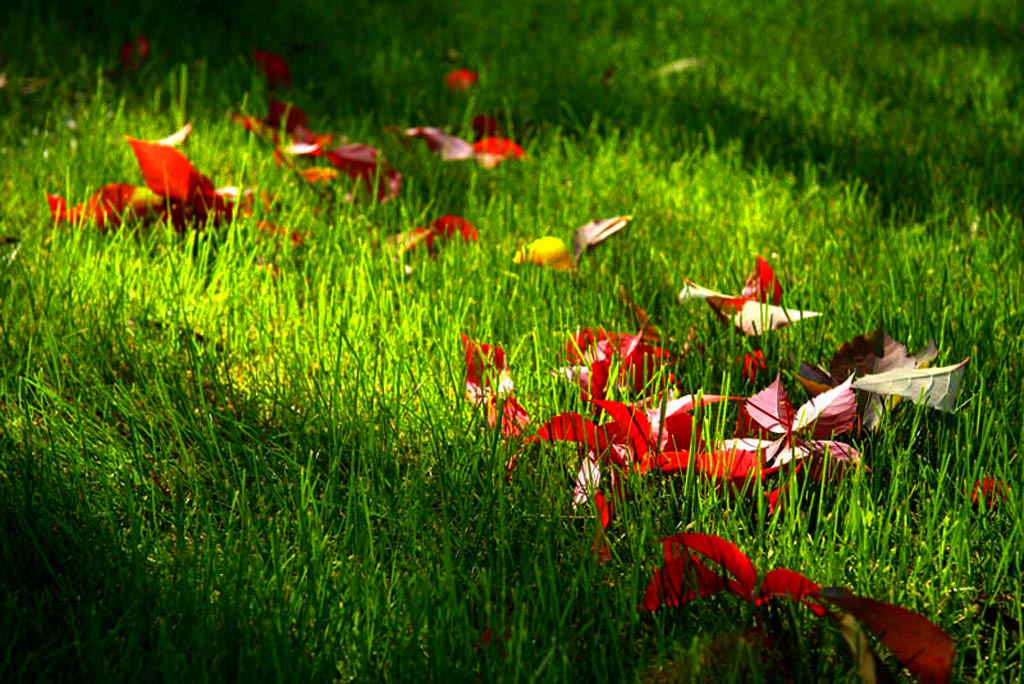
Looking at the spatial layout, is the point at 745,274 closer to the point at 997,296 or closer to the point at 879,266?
the point at 879,266

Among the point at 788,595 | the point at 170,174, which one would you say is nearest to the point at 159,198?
the point at 170,174

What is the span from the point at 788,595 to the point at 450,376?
63 cm

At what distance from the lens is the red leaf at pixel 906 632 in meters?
0.99

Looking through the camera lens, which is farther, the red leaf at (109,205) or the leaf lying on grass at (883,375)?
the red leaf at (109,205)

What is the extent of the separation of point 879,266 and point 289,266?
3.46 feet

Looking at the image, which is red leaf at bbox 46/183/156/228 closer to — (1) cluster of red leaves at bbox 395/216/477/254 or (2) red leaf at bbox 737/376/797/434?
(1) cluster of red leaves at bbox 395/216/477/254

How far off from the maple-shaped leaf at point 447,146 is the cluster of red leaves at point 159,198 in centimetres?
61

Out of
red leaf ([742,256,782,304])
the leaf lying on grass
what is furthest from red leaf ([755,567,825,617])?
red leaf ([742,256,782,304])

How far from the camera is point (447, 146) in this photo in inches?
105

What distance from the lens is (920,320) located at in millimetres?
1708

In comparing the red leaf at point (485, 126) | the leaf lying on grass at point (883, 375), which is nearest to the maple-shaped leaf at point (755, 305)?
the leaf lying on grass at point (883, 375)

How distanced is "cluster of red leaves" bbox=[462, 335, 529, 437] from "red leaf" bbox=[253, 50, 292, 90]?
193cm

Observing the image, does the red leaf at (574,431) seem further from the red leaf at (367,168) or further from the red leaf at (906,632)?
the red leaf at (367,168)

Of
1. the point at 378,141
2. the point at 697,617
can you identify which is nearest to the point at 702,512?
the point at 697,617
